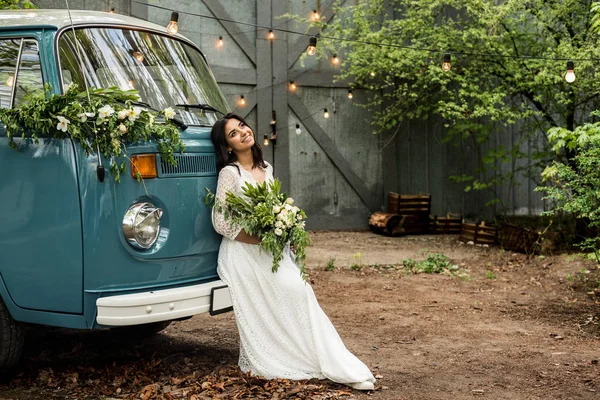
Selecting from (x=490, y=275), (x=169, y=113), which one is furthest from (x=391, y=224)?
(x=169, y=113)

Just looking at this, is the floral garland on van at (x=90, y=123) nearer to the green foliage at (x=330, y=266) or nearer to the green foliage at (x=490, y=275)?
the green foliage at (x=330, y=266)

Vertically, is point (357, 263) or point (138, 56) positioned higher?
point (138, 56)

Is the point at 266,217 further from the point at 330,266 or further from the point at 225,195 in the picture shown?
the point at 330,266

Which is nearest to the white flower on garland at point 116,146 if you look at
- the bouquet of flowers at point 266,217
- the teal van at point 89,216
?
the teal van at point 89,216

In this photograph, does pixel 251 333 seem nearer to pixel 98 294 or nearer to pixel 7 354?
pixel 98 294

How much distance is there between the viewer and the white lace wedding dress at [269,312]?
478 centimetres

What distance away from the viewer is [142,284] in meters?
4.49

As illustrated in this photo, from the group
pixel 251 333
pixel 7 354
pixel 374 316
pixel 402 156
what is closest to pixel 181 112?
pixel 251 333

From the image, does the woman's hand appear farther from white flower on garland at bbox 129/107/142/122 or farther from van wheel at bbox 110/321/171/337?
van wheel at bbox 110/321/171/337

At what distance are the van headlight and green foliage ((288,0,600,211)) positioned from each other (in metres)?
7.32

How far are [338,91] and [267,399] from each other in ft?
34.1

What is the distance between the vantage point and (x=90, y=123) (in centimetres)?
433

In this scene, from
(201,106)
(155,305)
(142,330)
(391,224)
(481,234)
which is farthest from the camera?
(391,224)

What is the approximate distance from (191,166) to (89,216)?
0.77m
